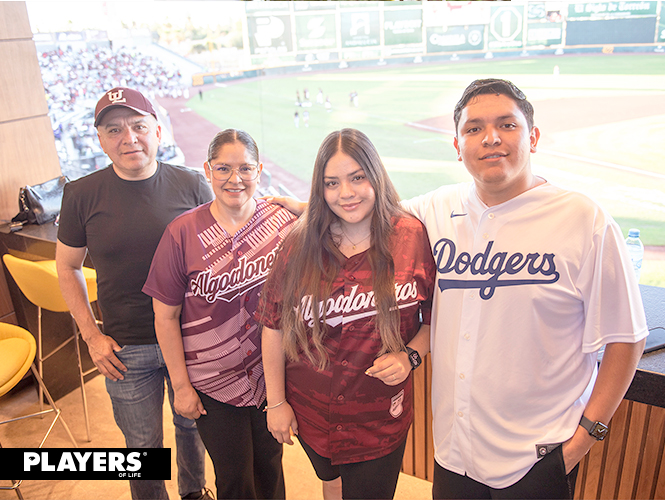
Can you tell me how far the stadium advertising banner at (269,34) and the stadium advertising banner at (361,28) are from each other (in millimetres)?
573

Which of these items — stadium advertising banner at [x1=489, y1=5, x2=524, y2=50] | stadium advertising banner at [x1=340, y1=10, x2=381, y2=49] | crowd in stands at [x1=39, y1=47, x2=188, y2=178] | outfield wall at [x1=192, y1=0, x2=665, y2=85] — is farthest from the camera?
stadium advertising banner at [x1=340, y1=10, x2=381, y2=49]

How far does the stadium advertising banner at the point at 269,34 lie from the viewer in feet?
15.0

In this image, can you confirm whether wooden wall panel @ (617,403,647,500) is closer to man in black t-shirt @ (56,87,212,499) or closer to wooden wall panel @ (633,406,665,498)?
wooden wall panel @ (633,406,665,498)

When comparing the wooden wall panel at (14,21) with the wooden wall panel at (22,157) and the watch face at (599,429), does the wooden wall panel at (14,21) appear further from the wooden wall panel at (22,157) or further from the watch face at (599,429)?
the watch face at (599,429)

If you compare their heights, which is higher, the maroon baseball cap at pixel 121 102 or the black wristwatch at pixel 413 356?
the maroon baseball cap at pixel 121 102

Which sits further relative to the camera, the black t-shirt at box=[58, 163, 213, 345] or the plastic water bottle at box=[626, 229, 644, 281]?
the plastic water bottle at box=[626, 229, 644, 281]

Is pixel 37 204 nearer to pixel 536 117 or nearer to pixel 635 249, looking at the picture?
pixel 635 249

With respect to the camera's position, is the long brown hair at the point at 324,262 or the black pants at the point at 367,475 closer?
the long brown hair at the point at 324,262

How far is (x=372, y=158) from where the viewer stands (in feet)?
4.10

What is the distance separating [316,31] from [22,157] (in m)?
2.80

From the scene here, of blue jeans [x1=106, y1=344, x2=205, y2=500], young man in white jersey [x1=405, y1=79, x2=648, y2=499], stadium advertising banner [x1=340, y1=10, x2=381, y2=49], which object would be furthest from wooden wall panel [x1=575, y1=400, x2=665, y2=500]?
stadium advertising banner [x1=340, y1=10, x2=381, y2=49]

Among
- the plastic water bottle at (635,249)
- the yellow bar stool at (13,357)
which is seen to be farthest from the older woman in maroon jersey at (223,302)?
the plastic water bottle at (635,249)

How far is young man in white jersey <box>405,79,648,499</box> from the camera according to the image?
3.37 feet

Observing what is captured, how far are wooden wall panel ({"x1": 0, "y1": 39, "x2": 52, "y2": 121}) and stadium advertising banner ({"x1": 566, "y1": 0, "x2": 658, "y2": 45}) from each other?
3.65 metres
